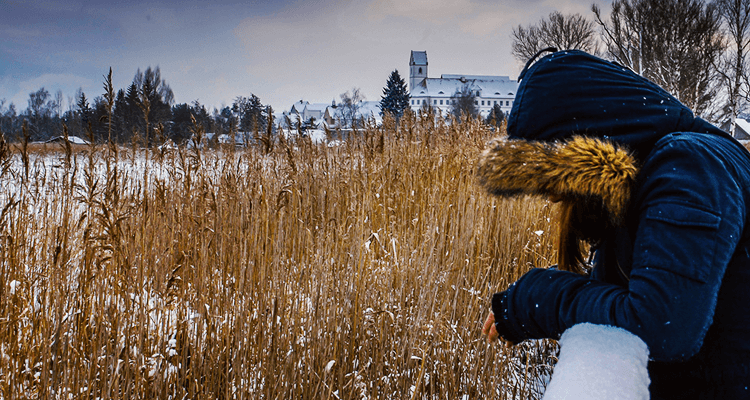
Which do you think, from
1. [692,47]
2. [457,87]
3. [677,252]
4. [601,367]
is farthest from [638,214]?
[457,87]

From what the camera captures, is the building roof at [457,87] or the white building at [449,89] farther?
the building roof at [457,87]

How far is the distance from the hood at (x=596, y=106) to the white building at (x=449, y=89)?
74.3 m

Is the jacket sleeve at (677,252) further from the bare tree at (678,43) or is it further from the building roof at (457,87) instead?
the building roof at (457,87)

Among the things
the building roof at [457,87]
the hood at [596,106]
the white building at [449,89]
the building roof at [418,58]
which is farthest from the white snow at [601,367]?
the building roof at [418,58]

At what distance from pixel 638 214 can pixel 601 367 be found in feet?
1.09

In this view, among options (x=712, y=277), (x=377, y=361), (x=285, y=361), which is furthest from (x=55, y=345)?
(x=712, y=277)

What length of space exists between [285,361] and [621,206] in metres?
1.36

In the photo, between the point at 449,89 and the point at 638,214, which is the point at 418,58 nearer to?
the point at 449,89

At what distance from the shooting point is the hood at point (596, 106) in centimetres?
83

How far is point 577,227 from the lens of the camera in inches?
38.6

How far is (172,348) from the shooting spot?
1751mm

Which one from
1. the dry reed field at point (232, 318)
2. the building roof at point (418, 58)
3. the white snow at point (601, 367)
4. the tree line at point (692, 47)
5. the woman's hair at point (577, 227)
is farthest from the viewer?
the building roof at point (418, 58)

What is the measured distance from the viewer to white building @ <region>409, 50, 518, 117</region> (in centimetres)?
7569

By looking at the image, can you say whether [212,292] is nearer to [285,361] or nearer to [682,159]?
[285,361]
